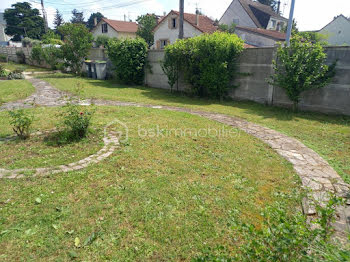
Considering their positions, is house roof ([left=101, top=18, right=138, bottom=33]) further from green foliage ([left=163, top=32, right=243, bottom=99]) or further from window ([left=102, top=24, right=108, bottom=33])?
green foliage ([left=163, top=32, right=243, bottom=99])

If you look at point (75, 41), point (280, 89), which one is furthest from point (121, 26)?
point (280, 89)

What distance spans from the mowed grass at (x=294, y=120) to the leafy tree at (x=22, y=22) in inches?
1898

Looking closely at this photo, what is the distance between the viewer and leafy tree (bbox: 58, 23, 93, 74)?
567 inches

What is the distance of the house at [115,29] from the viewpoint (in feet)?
108

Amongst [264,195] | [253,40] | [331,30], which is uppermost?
[331,30]

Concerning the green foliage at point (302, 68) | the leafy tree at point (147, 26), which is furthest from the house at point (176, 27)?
the green foliage at point (302, 68)

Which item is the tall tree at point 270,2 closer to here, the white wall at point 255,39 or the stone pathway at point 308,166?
the white wall at point 255,39

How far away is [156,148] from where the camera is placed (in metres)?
4.42

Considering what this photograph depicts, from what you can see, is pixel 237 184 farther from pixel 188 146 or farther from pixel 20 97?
pixel 20 97

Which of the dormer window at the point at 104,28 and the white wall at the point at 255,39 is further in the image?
the dormer window at the point at 104,28

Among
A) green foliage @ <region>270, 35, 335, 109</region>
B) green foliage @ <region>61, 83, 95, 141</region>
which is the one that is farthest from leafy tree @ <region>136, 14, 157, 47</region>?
green foliage @ <region>61, 83, 95, 141</region>

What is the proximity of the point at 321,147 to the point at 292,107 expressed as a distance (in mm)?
3325

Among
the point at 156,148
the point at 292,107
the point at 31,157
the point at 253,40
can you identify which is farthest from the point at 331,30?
the point at 31,157

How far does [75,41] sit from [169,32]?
1375 cm
